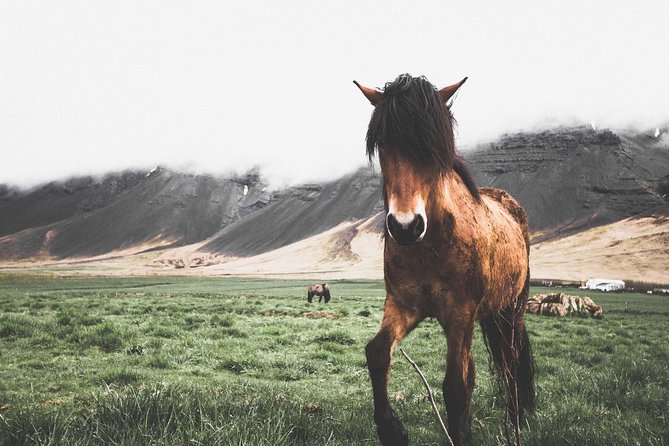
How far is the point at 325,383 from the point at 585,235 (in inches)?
5664

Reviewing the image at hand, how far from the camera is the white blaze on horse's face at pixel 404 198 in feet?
9.88

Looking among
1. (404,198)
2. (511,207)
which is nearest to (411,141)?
(404,198)

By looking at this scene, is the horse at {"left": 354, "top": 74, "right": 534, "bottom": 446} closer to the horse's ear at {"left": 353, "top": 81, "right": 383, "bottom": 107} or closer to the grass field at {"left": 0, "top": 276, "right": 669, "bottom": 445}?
the horse's ear at {"left": 353, "top": 81, "right": 383, "bottom": 107}

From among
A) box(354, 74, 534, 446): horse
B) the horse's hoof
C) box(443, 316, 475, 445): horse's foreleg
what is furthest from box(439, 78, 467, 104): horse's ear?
the horse's hoof

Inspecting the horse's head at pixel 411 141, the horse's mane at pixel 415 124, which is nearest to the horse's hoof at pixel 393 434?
the horse's head at pixel 411 141

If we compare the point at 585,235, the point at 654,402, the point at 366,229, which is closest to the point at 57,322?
the point at 654,402

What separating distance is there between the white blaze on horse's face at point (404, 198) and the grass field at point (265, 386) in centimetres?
179

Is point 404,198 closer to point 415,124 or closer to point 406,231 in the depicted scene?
point 406,231

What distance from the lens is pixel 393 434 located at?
11.4 feet

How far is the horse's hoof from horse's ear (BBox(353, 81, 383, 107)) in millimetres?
2878

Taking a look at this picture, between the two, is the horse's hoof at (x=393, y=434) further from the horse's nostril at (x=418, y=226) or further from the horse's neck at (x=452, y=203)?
the horse's neck at (x=452, y=203)

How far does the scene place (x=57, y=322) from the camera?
1170cm

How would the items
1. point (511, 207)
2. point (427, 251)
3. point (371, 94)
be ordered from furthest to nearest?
point (511, 207)
point (371, 94)
point (427, 251)

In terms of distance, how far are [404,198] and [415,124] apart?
73 centimetres
